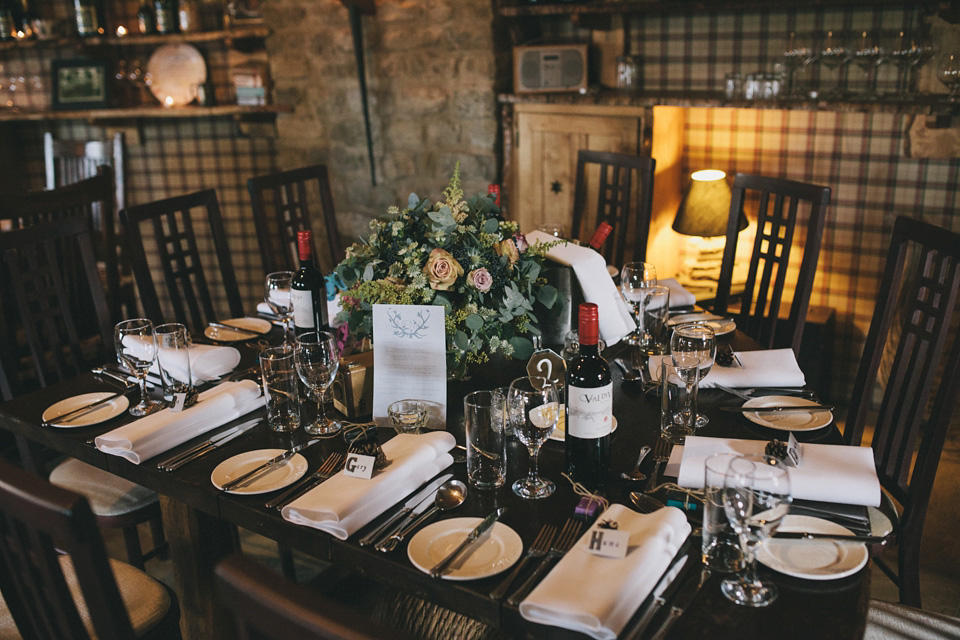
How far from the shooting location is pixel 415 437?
4.99ft

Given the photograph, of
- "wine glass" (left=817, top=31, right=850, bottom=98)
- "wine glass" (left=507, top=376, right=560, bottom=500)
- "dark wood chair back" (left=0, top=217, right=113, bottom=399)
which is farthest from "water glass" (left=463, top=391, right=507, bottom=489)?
"wine glass" (left=817, top=31, right=850, bottom=98)

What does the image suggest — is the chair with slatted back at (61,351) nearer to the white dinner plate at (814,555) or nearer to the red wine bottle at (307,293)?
the red wine bottle at (307,293)

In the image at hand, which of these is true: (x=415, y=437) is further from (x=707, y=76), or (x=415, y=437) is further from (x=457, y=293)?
(x=707, y=76)

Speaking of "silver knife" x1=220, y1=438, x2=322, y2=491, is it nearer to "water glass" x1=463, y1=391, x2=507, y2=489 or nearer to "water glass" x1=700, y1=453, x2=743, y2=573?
"water glass" x1=463, y1=391, x2=507, y2=489

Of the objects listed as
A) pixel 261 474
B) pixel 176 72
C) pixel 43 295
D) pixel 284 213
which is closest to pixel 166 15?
pixel 176 72

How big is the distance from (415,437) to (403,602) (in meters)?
0.58

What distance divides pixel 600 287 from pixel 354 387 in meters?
0.63

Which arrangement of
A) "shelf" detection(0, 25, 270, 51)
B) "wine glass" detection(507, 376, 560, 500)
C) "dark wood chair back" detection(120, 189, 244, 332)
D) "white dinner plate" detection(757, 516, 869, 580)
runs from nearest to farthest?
1. "white dinner plate" detection(757, 516, 869, 580)
2. "wine glass" detection(507, 376, 560, 500)
3. "dark wood chair back" detection(120, 189, 244, 332)
4. "shelf" detection(0, 25, 270, 51)

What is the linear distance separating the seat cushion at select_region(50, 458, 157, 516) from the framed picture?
3.08m

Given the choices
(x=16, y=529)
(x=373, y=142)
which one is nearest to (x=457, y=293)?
(x=16, y=529)

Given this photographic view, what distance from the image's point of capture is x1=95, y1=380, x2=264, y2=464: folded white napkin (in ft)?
5.18

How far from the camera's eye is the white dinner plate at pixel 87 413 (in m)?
1.74

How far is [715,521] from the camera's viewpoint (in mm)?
1167

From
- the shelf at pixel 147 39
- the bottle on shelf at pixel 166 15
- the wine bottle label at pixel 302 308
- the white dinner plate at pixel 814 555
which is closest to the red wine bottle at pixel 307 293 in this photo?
the wine bottle label at pixel 302 308
